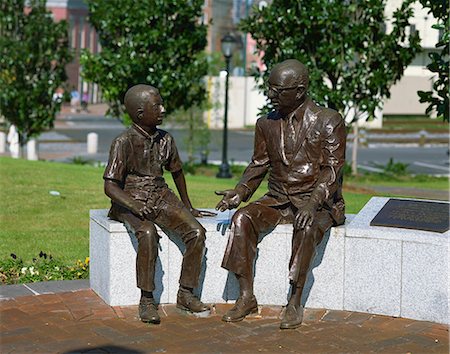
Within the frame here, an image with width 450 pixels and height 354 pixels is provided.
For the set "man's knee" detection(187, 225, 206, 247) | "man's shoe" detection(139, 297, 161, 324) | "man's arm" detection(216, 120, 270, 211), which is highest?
"man's arm" detection(216, 120, 270, 211)

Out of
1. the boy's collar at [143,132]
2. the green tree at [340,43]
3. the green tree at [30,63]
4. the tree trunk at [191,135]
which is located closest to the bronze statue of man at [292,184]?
the boy's collar at [143,132]

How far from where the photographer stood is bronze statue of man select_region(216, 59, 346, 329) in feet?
22.3

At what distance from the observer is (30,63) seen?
1981 cm

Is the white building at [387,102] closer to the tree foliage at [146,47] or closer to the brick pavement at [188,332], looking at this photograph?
the tree foliage at [146,47]

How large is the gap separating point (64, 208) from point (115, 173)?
15.8ft

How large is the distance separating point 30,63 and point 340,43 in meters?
7.54

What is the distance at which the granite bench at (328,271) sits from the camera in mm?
6895

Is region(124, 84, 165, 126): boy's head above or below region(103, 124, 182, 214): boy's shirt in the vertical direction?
above

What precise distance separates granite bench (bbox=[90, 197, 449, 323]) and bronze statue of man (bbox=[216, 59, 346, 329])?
227 mm

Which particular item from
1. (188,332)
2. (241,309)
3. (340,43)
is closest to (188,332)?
(188,332)

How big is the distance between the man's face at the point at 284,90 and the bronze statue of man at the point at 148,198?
38.1 inches

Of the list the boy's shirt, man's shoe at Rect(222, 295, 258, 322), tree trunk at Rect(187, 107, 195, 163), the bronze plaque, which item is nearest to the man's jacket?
the bronze plaque

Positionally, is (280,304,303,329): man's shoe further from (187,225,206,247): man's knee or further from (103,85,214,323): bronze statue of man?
(187,225,206,247): man's knee

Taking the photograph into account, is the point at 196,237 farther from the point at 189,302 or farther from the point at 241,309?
the point at 241,309
